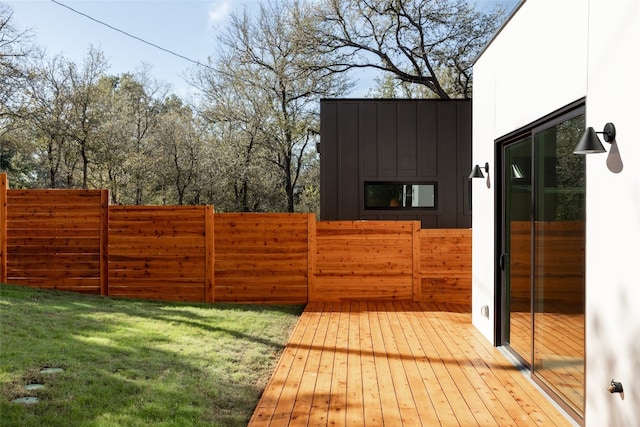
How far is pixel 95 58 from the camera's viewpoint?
17.1m

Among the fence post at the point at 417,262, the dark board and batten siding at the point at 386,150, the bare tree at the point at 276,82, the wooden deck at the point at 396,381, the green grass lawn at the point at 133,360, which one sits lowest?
the wooden deck at the point at 396,381

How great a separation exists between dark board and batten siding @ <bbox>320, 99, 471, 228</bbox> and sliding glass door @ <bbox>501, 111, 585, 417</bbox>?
461 centimetres

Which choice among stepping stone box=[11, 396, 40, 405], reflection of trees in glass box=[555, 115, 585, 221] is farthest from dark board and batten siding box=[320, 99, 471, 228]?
stepping stone box=[11, 396, 40, 405]

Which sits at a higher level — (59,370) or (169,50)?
(169,50)

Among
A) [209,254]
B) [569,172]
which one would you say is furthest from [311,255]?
[569,172]

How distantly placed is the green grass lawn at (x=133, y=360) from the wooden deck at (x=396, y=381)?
0.28 metres

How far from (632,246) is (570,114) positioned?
126cm

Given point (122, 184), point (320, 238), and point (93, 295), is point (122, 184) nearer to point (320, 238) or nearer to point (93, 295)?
point (93, 295)

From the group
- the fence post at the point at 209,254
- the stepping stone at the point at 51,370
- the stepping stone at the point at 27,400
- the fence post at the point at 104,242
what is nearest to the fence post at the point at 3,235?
the fence post at the point at 104,242

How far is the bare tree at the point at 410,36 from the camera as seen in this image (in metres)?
14.7

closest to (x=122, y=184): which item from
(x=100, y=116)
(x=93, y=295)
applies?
(x=100, y=116)

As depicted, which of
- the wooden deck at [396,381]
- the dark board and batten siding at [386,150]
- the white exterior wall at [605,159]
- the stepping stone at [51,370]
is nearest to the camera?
the white exterior wall at [605,159]

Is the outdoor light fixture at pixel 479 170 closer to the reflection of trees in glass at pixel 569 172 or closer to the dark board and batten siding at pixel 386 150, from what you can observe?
the reflection of trees in glass at pixel 569 172

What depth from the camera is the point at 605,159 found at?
276cm
